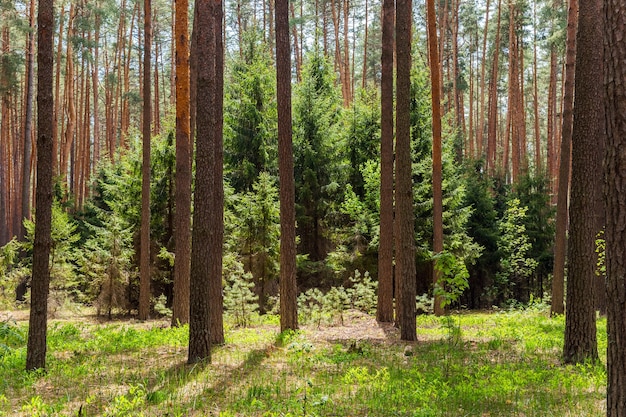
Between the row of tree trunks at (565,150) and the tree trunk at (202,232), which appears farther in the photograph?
the row of tree trunks at (565,150)

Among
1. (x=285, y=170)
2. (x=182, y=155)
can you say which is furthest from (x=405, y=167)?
(x=182, y=155)

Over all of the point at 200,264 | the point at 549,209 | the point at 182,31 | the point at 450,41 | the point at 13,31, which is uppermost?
the point at 450,41

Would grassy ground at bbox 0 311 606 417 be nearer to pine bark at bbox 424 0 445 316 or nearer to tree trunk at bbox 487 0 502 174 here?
pine bark at bbox 424 0 445 316

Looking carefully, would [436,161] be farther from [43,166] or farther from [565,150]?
[43,166]

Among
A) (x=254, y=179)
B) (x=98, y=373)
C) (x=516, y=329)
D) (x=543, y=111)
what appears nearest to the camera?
(x=98, y=373)

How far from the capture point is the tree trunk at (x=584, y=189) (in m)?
7.97

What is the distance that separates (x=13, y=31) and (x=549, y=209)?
2946 cm

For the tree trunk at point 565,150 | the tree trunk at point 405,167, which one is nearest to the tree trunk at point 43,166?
the tree trunk at point 405,167

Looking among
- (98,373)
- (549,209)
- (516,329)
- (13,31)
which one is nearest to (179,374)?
(98,373)

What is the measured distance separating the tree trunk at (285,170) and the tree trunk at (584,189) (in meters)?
5.57

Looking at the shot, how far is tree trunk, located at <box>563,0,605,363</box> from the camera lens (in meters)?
7.97

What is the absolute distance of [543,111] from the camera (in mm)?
57656

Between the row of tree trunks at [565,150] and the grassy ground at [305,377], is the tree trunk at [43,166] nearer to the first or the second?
the grassy ground at [305,377]

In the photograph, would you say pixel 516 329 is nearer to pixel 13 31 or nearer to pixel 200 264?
pixel 200 264
